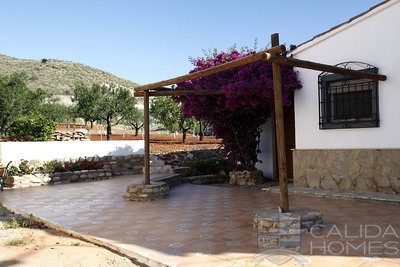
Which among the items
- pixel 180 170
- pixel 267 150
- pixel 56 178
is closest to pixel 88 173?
pixel 56 178

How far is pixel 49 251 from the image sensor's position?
13.3ft

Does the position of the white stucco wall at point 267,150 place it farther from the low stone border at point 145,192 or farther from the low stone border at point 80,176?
the low stone border at point 80,176

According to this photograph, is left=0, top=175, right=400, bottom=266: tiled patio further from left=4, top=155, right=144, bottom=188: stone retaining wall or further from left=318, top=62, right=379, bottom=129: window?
left=4, top=155, right=144, bottom=188: stone retaining wall

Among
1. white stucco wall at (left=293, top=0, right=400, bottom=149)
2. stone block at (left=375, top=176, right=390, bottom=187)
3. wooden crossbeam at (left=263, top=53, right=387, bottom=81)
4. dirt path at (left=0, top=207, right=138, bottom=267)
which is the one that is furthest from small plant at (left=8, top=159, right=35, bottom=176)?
stone block at (left=375, top=176, right=390, bottom=187)

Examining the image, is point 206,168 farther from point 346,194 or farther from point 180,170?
point 346,194

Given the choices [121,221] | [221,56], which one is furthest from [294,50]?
[121,221]

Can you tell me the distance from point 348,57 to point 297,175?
2.98 m

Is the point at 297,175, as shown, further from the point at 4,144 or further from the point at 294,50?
the point at 4,144

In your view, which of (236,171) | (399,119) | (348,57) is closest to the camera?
(399,119)

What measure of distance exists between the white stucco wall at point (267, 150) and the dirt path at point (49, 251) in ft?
21.9

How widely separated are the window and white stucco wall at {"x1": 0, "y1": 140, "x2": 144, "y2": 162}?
8562 millimetres

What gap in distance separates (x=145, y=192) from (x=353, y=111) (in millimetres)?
4962

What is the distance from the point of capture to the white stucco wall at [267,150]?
994 centimetres

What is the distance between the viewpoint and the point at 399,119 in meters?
6.39
